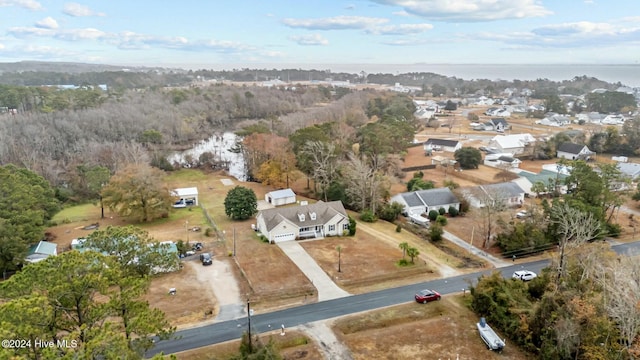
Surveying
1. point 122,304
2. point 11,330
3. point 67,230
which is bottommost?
point 67,230

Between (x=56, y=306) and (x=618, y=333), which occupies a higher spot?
(x=56, y=306)

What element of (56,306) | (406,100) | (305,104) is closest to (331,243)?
(56,306)

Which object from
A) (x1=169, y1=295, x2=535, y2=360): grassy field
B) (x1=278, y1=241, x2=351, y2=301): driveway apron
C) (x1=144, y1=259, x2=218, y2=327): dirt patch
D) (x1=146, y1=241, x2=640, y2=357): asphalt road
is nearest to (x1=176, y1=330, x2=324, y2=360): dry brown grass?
(x1=169, y1=295, x2=535, y2=360): grassy field

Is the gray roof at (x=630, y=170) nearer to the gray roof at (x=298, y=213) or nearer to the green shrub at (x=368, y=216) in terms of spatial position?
the green shrub at (x=368, y=216)

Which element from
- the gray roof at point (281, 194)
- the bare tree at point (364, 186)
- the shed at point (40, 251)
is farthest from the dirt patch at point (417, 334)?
the gray roof at point (281, 194)

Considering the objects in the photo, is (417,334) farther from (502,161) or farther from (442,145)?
(442,145)

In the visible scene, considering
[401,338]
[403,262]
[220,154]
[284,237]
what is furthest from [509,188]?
[220,154]

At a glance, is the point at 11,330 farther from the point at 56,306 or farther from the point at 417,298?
the point at 417,298
